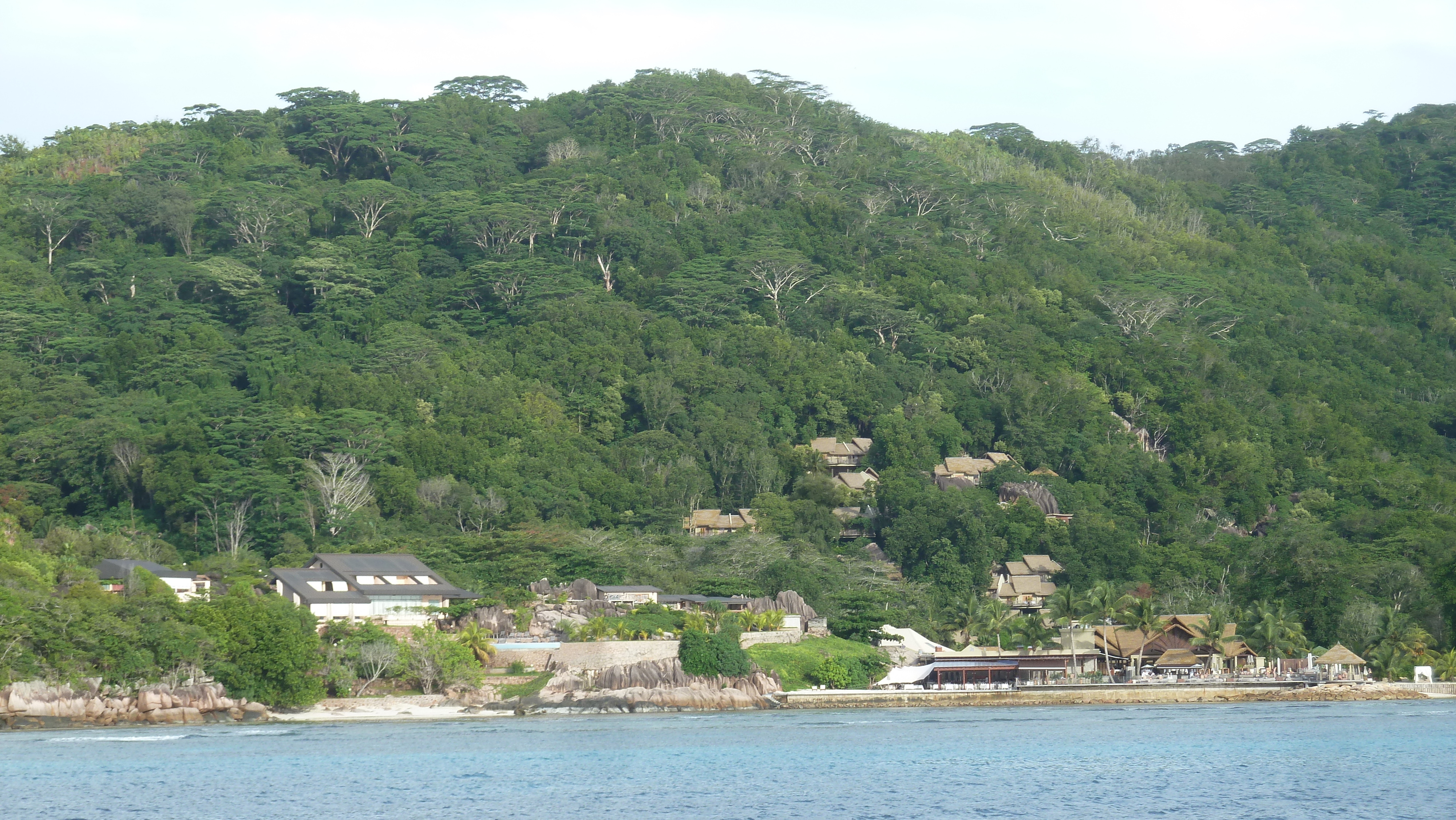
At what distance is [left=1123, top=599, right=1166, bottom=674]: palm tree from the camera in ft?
211

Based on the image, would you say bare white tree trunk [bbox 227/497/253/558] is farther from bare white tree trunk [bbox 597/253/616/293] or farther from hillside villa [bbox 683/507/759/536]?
bare white tree trunk [bbox 597/253/616/293]

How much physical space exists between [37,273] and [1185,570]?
6947 centimetres

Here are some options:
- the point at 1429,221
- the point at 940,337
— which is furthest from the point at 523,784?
the point at 1429,221

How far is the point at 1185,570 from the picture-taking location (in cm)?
7556

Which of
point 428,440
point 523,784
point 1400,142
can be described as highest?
point 1400,142

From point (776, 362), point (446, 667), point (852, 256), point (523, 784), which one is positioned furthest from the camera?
point (852, 256)

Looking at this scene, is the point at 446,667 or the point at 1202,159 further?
the point at 1202,159

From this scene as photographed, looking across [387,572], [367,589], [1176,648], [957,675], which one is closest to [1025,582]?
[1176,648]

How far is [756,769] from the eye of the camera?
4084 cm

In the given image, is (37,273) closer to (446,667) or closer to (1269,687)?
(446,667)

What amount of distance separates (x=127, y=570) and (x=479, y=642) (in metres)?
13.4

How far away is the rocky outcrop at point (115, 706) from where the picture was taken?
1895 inches

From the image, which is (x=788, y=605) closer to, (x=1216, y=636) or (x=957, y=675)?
(x=957, y=675)

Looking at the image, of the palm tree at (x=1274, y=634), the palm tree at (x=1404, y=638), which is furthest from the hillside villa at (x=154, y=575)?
the palm tree at (x=1404, y=638)
